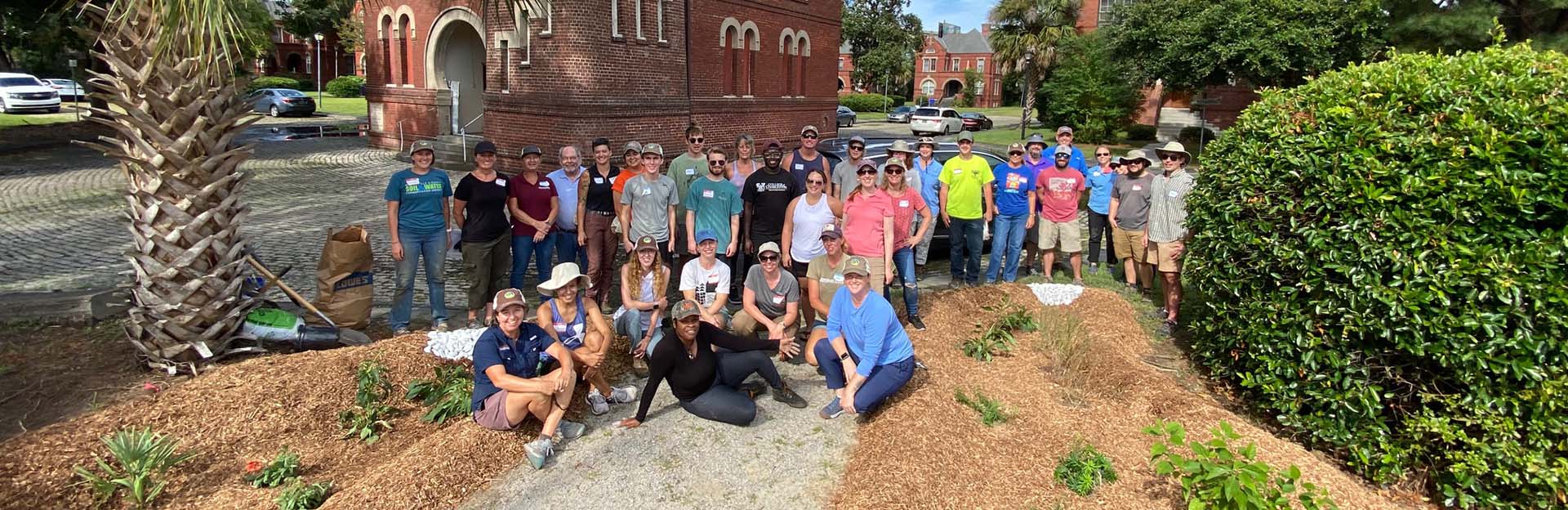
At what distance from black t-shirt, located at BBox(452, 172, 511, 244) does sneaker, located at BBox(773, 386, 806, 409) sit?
107 inches

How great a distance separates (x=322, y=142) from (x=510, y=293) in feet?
71.0

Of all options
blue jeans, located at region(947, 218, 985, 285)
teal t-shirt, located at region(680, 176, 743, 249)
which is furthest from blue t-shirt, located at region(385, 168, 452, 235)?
blue jeans, located at region(947, 218, 985, 285)

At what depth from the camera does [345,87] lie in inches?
2008

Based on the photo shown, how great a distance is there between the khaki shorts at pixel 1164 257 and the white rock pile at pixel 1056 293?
2.36 ft

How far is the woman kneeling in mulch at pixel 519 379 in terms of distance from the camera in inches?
180

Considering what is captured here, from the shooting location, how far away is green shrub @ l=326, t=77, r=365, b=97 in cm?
5084

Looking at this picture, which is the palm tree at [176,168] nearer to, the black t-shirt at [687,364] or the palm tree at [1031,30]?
the black t-shirt at [687,364]

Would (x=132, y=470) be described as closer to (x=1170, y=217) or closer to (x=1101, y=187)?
(x=1170, y=217)

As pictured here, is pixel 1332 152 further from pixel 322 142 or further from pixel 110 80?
pixel 322 142

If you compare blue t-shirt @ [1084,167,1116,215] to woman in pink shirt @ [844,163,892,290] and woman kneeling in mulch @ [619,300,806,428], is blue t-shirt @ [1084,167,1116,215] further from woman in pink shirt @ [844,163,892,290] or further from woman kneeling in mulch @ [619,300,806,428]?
woman kneeling in mulch @ [619,300,806,428]

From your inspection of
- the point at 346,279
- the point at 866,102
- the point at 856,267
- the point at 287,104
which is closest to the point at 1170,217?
the point at 856,267

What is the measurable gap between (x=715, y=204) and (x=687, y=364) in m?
2.08

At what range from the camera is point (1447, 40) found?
65.0ft

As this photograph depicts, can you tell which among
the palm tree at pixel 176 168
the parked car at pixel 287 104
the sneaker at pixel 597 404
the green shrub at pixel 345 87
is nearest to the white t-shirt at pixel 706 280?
the sneaker at pixel 597 404
